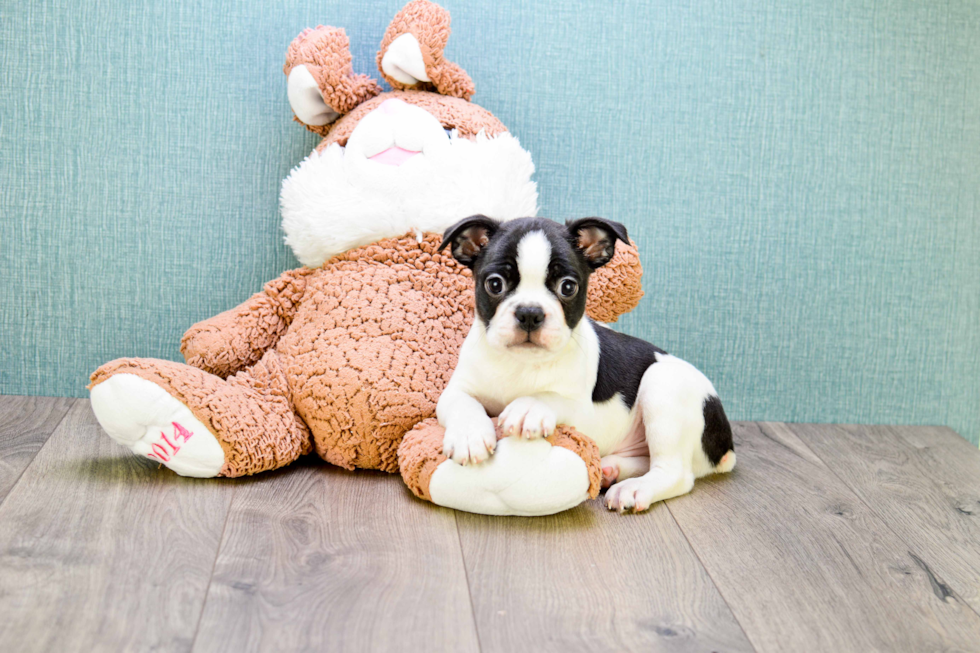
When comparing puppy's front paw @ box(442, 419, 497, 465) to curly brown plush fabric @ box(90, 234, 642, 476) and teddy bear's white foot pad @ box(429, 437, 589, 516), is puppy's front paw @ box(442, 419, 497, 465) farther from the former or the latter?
curly brown plush fabric @ box(90, 234, 642, 476)

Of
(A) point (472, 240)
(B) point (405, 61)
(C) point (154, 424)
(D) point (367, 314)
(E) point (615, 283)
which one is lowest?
(C) point (154, 424)

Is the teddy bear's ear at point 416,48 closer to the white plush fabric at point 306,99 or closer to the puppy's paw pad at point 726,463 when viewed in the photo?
the white plush fabric at point 306,99

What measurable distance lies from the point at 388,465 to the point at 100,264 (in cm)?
111

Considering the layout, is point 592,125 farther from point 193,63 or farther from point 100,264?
point 100,264

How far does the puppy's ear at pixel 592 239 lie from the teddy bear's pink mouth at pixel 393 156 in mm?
521

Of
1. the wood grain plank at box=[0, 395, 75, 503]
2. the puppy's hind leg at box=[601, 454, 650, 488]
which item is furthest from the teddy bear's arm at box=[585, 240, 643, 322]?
the wood grain plank at box=[0, 395, 75, 503]

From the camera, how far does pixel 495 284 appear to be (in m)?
1.73

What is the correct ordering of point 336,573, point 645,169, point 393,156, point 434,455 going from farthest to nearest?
1. point 645,169
2. point 393,156
3. point 434,455
4. point 336,573

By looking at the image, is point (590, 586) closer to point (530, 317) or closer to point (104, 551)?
point (530, 317)

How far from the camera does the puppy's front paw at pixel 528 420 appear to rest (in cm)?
171

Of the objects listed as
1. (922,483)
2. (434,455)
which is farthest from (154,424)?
(922,483)

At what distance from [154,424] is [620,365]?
3.49 ft

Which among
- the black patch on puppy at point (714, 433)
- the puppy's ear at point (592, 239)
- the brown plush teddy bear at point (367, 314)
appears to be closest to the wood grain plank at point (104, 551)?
the brown plush teddy bear at point (367, 314)

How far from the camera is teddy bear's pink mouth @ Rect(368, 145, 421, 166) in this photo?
2.11m
